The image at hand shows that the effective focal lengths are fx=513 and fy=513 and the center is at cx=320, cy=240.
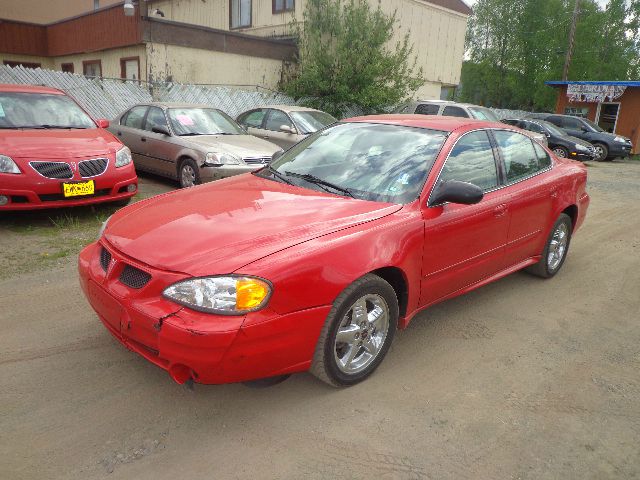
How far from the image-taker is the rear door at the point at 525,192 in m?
4.19

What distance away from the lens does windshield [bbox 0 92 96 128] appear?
6320 mm

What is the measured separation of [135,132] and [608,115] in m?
22.0

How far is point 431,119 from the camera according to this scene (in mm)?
4156

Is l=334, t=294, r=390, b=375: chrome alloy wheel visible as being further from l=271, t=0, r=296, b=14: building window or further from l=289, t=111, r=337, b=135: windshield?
l=271, t=0, r=296, b=14: building window

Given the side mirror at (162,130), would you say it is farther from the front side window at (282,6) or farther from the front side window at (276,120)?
the front side window at (282,6)

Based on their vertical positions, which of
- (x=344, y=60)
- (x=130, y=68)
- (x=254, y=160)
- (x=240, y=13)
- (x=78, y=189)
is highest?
(x=240, y=13)

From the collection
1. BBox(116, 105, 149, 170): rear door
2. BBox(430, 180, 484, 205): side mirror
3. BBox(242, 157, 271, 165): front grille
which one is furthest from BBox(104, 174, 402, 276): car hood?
BBox(116, 105, 149, 170): rear door

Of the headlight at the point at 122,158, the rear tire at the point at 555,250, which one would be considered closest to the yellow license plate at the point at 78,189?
the headlight at the point at 122,158

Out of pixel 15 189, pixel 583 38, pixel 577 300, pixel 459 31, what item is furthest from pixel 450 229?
pixel 583 38

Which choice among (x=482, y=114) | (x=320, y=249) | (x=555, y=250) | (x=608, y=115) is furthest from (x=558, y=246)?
(x=608, y=115)

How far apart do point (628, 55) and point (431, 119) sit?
36.4 m

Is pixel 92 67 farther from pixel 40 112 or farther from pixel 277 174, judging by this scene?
pixel 277 174

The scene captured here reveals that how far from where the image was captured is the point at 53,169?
560 cm

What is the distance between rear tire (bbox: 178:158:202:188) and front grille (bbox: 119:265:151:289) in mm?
5204
